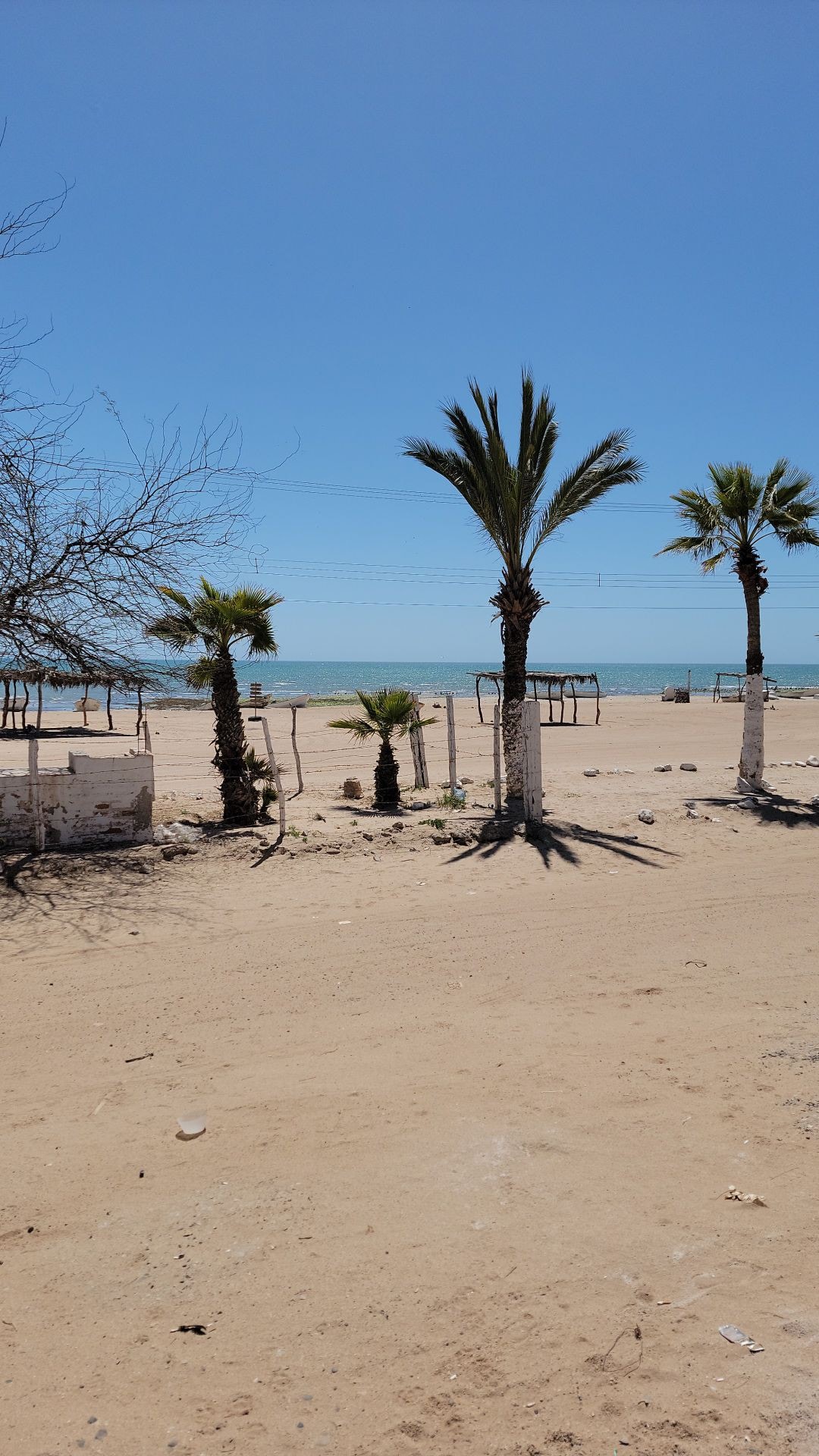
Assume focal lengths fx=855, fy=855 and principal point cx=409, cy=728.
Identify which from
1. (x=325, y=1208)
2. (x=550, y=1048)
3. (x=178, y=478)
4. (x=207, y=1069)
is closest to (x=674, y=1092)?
(x=550, y=1048)

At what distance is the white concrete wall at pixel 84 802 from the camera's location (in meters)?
9.19

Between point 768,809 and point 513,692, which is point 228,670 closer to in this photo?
point 513,692

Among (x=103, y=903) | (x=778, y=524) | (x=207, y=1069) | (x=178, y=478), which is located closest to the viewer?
(x=207, y=1069)

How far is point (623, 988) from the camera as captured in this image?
6047 millimetres

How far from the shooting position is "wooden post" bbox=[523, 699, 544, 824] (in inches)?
422

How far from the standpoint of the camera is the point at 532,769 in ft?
35.2

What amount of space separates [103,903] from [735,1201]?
19.1 feet

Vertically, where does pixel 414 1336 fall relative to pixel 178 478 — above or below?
below

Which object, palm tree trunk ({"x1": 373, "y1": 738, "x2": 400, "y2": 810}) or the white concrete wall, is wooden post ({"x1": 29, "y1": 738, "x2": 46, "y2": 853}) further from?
palm tree trunk ({"x1": 373, "y1": 738, "x2": 400, "y2": 810})

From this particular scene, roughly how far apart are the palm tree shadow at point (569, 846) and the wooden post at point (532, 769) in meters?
0.22

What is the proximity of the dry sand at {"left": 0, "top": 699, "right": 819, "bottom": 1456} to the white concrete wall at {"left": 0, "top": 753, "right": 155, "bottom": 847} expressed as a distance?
1168 mm

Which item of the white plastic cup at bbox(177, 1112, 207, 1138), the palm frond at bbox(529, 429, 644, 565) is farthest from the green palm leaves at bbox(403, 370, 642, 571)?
the white plastic cup at bbox(177, 1112, 207, 1138)

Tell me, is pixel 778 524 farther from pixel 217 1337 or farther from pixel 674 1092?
pixel 217 1337

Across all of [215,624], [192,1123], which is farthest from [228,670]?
[192,1123]
